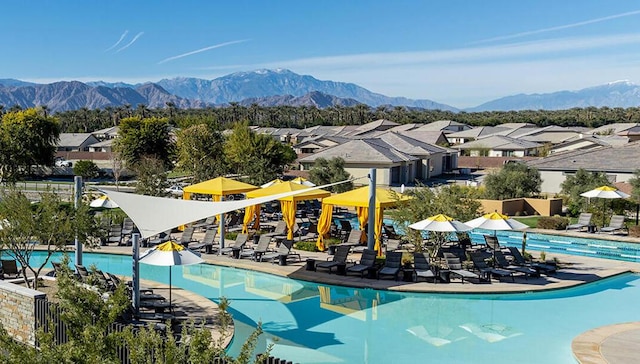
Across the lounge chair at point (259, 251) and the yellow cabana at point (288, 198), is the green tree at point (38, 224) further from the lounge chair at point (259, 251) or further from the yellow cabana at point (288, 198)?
the yellow cabana at point (288, 198)

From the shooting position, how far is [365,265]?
690 inches

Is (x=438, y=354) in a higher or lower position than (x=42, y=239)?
lower

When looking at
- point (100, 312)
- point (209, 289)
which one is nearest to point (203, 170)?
point (209, 289)

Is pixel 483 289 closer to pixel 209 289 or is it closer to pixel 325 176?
pixel 209 289

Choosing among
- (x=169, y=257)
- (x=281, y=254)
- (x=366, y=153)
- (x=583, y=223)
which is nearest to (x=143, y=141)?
(x=366, y=153)

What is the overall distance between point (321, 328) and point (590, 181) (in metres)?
23.0

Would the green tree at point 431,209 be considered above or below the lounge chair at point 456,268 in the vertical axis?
above

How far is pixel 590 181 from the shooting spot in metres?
31.5

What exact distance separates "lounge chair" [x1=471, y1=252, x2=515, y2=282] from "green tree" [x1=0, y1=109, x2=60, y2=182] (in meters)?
39.7

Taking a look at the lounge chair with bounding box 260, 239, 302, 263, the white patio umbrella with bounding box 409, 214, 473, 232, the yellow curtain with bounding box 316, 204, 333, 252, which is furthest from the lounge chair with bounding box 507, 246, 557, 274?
the lounge chair with bounding box 260, 239, 302, 263

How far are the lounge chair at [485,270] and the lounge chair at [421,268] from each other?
1.28 meters

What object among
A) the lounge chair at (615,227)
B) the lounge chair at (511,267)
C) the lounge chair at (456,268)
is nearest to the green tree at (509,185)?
the lounge chair at (615,227)

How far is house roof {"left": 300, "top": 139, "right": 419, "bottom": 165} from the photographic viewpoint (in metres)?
45.7

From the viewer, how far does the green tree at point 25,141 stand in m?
47.6
